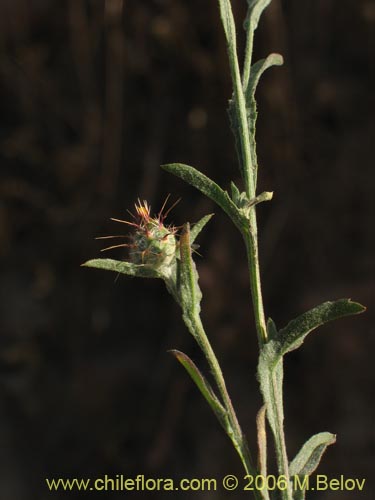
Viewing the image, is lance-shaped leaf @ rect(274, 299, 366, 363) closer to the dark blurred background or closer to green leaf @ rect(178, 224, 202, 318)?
green leaf @ rect(178, 224, 202, 318)

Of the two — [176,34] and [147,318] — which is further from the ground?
[176,34]

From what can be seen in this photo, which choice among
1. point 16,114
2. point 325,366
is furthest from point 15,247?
point 325,366

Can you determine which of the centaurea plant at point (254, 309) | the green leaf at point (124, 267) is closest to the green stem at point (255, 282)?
the centaurea plant at point (254, 309)

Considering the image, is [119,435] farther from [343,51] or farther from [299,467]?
[299,467]

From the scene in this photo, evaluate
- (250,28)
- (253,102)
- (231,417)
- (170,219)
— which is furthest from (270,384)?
(170,219)

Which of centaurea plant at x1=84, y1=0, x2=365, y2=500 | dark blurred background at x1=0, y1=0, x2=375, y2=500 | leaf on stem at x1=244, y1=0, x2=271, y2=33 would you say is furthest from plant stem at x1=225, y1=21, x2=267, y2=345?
dark blurred background at x1=0, y1=0, x2=375, y2=500

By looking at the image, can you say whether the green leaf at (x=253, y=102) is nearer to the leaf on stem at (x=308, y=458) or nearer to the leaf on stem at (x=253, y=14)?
the leaf on stem at (x=253, y=14)

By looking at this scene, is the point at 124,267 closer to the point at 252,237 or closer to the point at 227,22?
the point at 252,237
